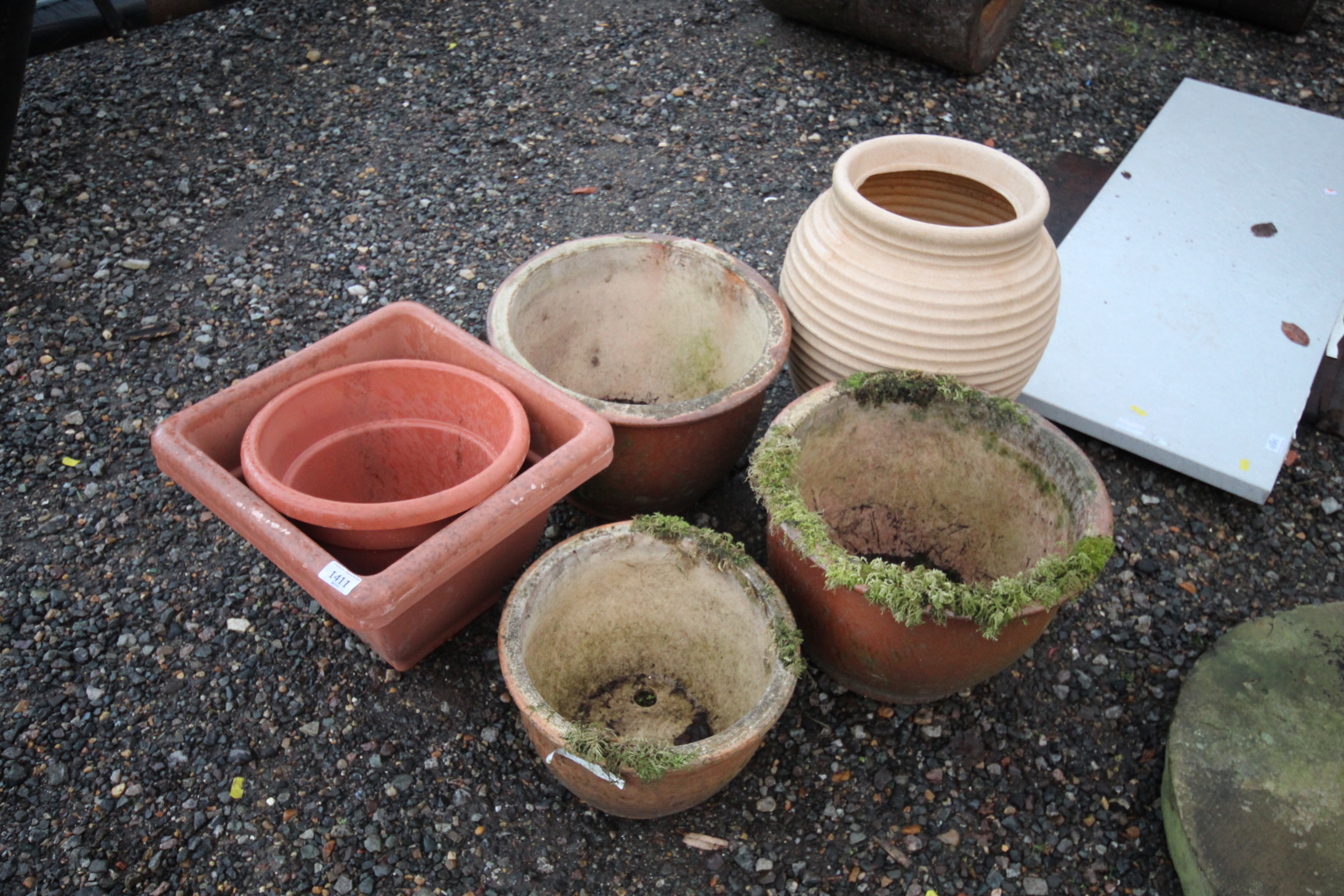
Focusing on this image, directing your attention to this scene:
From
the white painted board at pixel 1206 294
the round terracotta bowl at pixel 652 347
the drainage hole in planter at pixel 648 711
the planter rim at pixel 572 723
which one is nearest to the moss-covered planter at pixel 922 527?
the planter rim at pixel 572 723

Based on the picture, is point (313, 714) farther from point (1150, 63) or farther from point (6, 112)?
point (1150, 63)

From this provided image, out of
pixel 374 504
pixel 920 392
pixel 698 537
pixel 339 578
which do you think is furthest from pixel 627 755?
pixel 920 392

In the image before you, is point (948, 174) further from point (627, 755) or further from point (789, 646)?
point (627, 755)

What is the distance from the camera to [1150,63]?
5270 millimetres

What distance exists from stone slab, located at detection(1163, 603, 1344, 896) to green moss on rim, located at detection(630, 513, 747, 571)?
1225 mm

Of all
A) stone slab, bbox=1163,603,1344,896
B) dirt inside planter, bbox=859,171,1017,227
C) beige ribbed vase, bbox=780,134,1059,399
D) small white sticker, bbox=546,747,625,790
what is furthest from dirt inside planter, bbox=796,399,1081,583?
small white sticker, bbox=546,747,625,790

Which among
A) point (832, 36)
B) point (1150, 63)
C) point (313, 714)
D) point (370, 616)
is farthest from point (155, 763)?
point (1150, 63)

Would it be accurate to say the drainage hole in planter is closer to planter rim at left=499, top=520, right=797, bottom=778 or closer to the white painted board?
planter rim at left=499, top=520, right=797, bottom=778

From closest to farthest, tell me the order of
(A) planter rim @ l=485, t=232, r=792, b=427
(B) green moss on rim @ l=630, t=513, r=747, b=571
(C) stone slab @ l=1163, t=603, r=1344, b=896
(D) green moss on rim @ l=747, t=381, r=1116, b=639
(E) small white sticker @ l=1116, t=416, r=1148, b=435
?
(D) green moss on rim @ l=747, t=381, r=1116, b=639 < (C) stone slab @ l=1163, t=603, r=1344, b=896 < (B) green moss on rim @ l=630, t=513, r=747, b=571 < (A) planter rim @ l=485, t=232, r=792, b=427 < (E) small white sticker @ l=1116, t=416, r=1148, b=435

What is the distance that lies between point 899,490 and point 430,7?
4166 millimetres

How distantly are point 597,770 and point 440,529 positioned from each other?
0.68 m

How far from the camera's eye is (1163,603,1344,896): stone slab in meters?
2.13

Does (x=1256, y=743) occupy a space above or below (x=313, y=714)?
above

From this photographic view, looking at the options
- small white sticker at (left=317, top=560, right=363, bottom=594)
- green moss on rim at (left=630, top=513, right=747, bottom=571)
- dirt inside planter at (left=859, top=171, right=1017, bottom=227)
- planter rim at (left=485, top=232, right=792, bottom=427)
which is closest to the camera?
small white sticker at (left=317, top=560, right=363, bottom=594)
